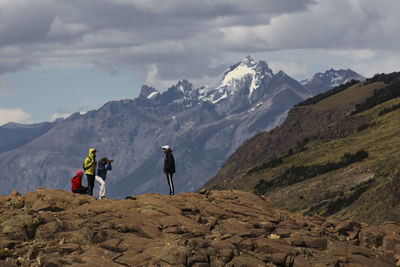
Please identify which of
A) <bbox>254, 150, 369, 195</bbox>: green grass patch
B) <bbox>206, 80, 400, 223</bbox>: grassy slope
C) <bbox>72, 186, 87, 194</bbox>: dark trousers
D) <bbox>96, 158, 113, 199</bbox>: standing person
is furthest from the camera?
<bbox>254, 150, 369, 195</bbox>: green grass patch

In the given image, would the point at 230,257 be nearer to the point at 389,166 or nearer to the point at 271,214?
the point at 271,214

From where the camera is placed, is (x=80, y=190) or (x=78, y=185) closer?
(x=80, y=190)

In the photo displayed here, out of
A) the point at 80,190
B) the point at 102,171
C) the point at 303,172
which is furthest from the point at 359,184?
the point at 80,190

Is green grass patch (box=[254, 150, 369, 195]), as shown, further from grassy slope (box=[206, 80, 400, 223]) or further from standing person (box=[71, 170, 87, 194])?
standing person (box=[71, 170, 87, 194])

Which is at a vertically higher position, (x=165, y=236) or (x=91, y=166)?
(x=91, y=166)

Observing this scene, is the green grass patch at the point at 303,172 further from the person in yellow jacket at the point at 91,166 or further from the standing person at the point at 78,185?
the standing person at the point at 78,185

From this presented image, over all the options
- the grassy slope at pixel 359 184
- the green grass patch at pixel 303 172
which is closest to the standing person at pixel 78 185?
the grassy slope at pixel 359 184

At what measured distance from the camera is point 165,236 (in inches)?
1318

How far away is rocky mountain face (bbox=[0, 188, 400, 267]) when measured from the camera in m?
31.0

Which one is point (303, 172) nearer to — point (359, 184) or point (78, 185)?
point (359, 184)

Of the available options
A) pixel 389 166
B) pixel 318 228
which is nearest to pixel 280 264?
pixel 318 228

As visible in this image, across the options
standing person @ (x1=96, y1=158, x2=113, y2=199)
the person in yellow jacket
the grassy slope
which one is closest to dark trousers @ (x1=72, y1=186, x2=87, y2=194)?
the person in yellow jacket

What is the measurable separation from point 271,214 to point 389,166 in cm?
8794

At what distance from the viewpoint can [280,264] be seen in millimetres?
32000
